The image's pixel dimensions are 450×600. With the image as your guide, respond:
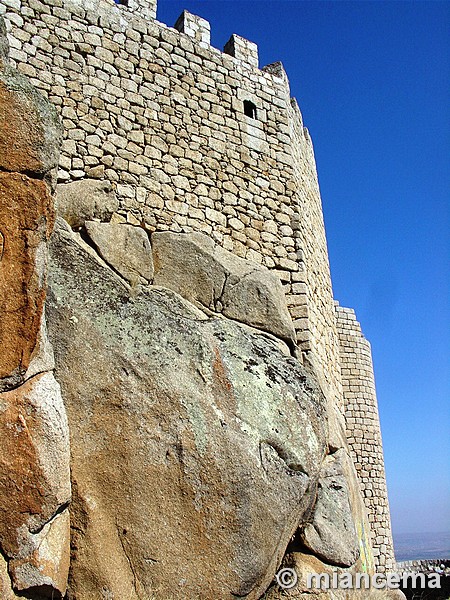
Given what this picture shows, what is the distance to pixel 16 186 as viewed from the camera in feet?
13.4

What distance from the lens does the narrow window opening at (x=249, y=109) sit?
8501mm

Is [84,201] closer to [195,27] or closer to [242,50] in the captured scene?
[195,27]

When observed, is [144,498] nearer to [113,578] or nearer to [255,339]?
[113,578]

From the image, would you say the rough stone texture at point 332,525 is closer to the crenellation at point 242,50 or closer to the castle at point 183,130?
the castle at point 183,130

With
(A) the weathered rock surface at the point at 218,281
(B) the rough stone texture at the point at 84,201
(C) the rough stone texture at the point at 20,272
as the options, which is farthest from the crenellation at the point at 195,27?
(C) the rough stone texture at the point at 20,272

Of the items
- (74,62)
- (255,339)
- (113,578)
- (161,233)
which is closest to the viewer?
(113,578)

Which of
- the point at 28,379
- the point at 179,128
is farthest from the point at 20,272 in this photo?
the point at 179,128

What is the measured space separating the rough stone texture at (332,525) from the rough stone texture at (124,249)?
2.79m

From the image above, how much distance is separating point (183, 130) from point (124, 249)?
93.7 inches

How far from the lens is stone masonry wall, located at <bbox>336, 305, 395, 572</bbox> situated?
12.1 meters

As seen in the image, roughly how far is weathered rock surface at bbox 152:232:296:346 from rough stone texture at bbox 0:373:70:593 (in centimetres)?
238

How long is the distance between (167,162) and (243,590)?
4.95 meters

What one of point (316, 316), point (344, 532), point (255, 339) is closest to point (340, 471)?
point (344, 532)

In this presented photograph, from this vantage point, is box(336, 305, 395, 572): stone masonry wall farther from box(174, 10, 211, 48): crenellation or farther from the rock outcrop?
the rock outcrop
